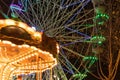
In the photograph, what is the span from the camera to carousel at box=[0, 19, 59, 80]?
1011 cm

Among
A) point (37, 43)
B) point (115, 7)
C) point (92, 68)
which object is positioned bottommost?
point (92, 68)

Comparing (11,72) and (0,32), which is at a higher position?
(0,32)

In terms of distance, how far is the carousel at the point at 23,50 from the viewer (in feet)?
33.2

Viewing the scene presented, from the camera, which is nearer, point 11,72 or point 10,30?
point 10,30

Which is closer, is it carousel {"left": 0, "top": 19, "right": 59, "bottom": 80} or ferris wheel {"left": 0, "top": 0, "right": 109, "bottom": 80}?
carousel {"left": 0, "top": 19, "right": 59, "bottom": 80}

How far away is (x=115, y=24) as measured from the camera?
19.8 m

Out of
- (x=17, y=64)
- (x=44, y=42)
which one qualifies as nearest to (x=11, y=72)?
(x=17, y=64)

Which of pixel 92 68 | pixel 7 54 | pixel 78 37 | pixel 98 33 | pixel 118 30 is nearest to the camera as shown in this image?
pixel 7 54

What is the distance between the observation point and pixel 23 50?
11.6 m

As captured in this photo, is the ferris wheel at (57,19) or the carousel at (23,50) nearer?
the carousel at (23,50)

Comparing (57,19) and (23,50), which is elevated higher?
(57,19)

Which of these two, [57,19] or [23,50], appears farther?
[57,19]

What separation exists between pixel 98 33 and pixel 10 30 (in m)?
7.88

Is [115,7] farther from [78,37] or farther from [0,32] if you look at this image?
[0,32]
